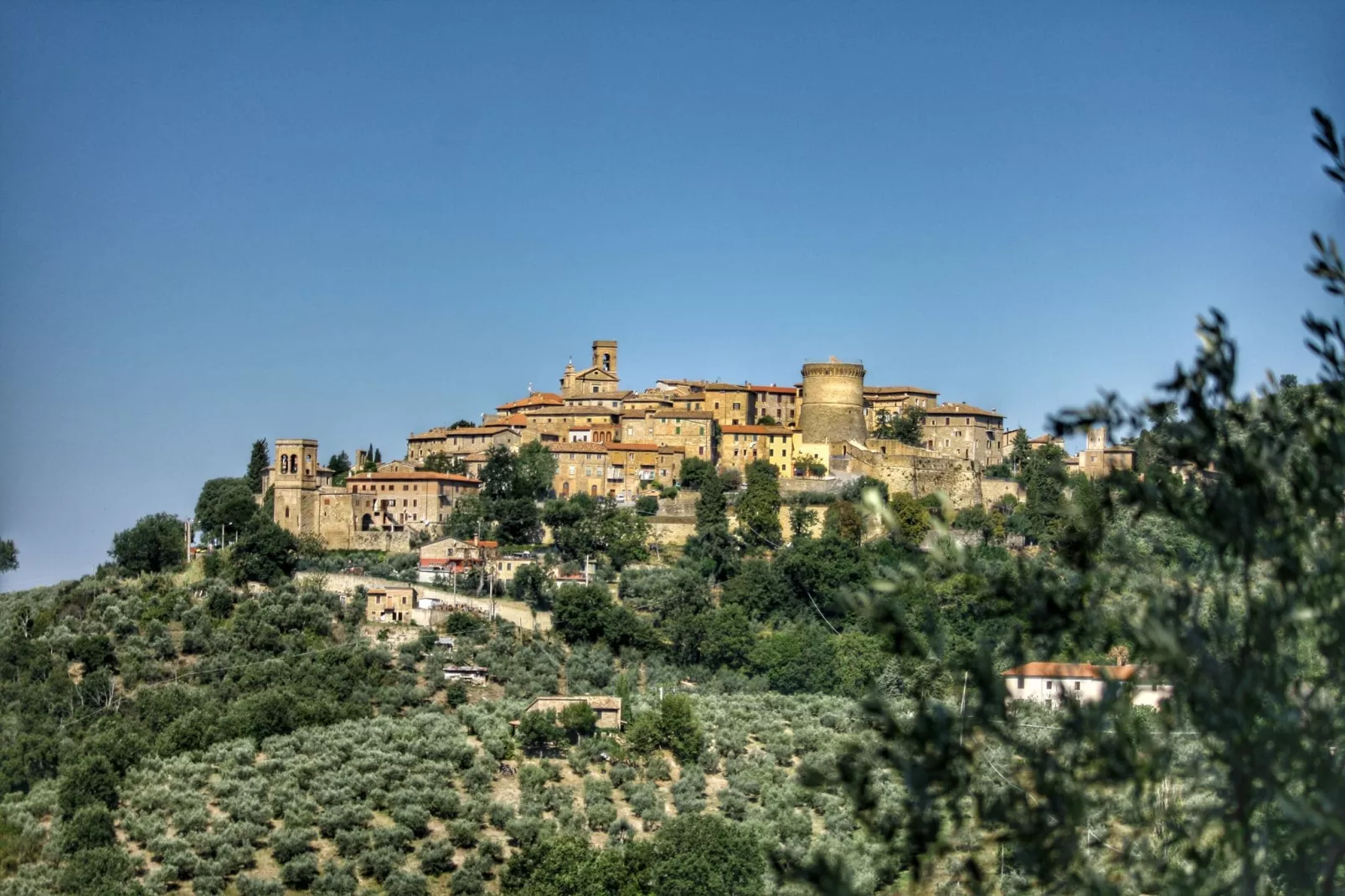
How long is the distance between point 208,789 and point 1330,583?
28.9 metres

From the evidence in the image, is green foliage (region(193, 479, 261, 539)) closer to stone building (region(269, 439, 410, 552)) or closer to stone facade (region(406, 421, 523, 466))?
stone building (region(269, 439, 410, 552))

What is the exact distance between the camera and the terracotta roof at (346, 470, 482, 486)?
54616 millimetres

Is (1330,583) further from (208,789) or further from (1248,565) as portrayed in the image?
(208,789)

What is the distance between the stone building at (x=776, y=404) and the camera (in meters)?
64.1

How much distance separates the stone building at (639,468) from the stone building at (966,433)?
1020cm

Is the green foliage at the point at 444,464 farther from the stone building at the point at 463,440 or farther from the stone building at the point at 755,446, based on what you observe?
the stone building at the point at 755,446

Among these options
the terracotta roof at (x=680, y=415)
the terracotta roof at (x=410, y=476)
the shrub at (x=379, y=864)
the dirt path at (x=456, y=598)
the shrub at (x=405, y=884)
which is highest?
the terracotta roof at (x=680, y=415)

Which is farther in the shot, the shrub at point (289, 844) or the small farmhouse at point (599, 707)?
the small farmhouse at point (599, 707)

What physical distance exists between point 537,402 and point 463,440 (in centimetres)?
487

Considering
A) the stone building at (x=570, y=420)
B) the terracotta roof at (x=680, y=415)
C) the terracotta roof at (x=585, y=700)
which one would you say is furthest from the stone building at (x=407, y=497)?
the terracotta roof at (x=585, y=700)

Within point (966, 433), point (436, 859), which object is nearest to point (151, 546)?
point (436, 859)

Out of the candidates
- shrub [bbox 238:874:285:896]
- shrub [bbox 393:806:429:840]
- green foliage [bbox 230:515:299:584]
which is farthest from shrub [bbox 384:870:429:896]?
green foliage [bbox 230:515:299:584]

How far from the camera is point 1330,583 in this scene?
561 cm

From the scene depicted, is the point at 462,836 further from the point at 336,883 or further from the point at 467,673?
the point at 467,673
